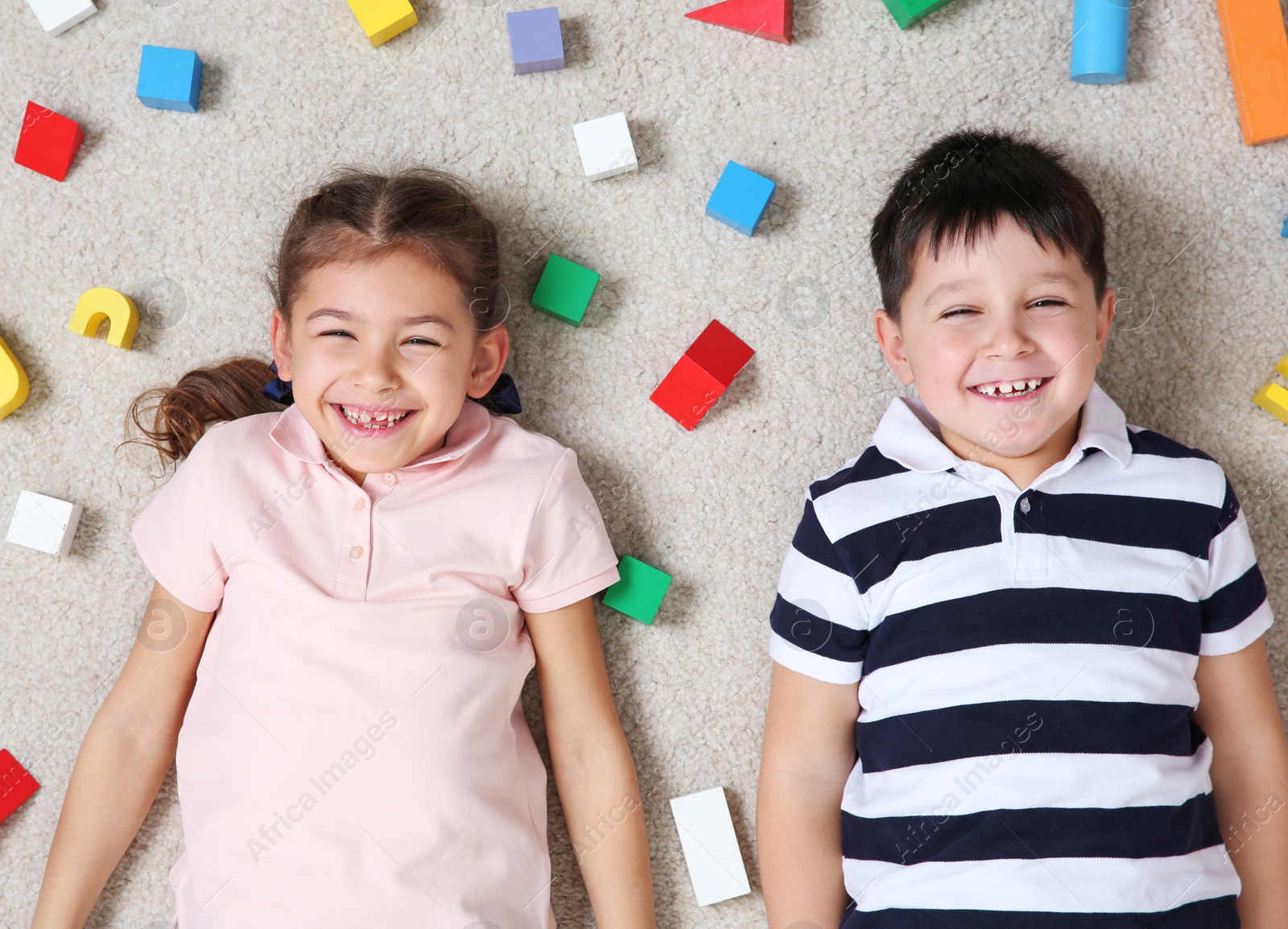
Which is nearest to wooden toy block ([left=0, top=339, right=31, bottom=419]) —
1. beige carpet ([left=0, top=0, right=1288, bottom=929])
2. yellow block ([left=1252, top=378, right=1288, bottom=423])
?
beige carpet ([left=0, top=0, right=1288, bottom=929])

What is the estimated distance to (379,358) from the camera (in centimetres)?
85

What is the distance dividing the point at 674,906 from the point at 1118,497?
0.61 metres

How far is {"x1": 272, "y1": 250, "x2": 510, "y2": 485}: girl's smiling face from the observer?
2.81 feet

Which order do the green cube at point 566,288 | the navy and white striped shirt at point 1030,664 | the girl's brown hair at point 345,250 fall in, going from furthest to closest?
the green cube at point 566,288 < the girl's brown hair at point 345,250 < the navy and white striped shirt at point 1030,664

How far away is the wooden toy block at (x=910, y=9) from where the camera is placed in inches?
38.6

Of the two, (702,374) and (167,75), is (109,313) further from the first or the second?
(702,374)

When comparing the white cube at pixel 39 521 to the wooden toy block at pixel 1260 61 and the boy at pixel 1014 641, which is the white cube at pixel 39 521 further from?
the wooden toy block at pixel 1260 61

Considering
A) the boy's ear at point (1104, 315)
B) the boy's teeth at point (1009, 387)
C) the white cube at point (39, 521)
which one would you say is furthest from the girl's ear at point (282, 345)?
the boy's ear at point (1104, 315)

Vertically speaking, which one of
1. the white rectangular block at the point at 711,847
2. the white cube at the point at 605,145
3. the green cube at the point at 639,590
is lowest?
the white rectangular block at the point at 711,847

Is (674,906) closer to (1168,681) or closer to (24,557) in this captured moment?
(1168,681)

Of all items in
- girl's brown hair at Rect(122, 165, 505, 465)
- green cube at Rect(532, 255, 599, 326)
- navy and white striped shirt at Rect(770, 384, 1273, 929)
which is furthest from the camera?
green cube at Rect(532, 255, 599, 326)

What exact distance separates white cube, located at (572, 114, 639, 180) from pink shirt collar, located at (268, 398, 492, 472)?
289 millimetres

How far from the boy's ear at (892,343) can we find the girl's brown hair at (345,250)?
40cm

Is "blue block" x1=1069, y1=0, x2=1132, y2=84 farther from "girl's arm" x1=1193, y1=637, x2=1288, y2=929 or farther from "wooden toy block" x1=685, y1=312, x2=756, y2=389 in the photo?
"girl's arm" x1=1193, y1=637, x2=1288, y2=929
